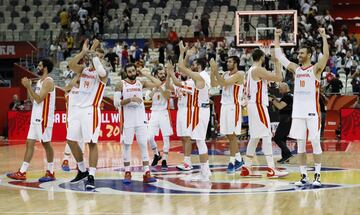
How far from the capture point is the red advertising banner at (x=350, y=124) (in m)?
25.2

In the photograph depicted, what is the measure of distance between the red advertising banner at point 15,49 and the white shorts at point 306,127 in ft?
81.5

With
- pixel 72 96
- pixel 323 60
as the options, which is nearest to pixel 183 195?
pixel 323 60

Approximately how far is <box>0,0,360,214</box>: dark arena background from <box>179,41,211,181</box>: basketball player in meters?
0.12

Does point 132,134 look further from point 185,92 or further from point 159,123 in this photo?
point 159,123

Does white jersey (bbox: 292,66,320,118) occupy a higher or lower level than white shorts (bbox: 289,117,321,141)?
higher

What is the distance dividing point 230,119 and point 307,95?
260 centimetres

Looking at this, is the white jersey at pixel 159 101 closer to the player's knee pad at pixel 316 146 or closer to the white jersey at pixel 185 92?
the white jersey at pixel 185 92

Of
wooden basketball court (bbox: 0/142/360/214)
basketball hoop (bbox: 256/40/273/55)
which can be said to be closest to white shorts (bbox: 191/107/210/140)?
wooden basketball court (bbox: 0/142/360/214)

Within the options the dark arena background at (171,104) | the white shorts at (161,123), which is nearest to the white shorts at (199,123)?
the dark arena background at (171,104)

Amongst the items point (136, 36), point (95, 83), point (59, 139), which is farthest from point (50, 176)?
point (136, 36)

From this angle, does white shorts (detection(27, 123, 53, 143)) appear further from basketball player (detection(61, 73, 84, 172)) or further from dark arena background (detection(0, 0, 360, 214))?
basketball player (detection(61, 73, 84, 172))

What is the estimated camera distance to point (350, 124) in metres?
25.4

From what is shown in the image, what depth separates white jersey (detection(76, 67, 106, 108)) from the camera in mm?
12695

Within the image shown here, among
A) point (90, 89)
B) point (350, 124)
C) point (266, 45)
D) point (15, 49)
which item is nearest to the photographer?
point (90, 89)
